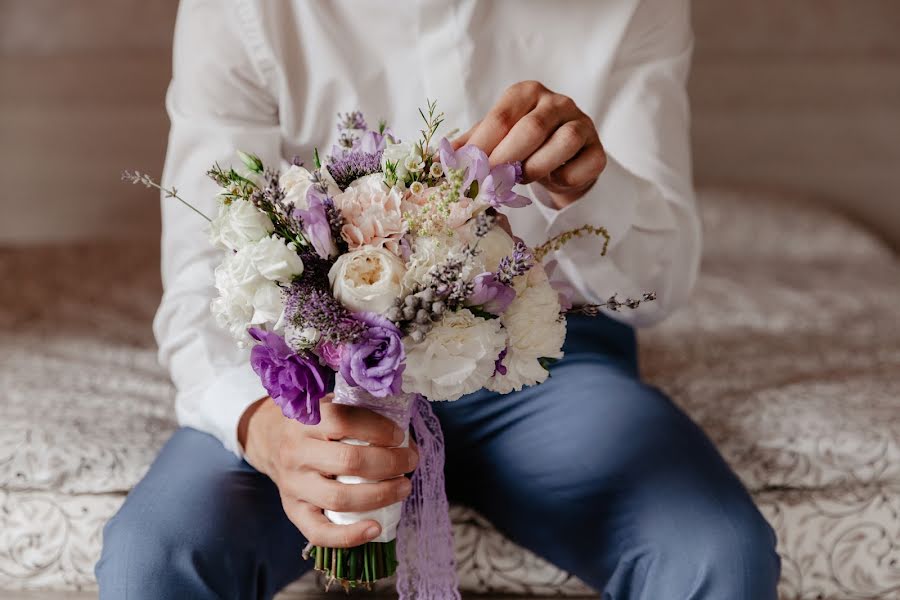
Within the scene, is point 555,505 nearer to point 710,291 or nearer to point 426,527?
point 426,527

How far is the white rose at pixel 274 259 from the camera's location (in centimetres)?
84

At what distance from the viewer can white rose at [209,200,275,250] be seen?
86 cm

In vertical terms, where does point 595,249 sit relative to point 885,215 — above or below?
above

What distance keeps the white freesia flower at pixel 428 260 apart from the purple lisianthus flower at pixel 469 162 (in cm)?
7

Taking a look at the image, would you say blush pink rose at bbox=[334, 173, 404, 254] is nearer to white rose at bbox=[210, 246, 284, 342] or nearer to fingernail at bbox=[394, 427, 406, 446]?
white rose at bbox=[210, 246, 284, 342]

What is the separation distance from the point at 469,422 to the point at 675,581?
353mm

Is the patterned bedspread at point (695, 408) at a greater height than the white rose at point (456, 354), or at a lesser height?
lesser

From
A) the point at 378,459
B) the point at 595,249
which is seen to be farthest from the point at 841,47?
the point at 378,459

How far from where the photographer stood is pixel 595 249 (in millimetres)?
1316

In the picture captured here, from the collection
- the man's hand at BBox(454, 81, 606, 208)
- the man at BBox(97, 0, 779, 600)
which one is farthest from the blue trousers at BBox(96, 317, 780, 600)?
the man's hand at BBox(454, 81, 606, 208)

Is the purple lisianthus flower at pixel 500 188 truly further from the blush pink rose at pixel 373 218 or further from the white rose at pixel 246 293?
the white rose at pixel 246 293

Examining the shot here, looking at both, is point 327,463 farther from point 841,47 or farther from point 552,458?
point 841,47

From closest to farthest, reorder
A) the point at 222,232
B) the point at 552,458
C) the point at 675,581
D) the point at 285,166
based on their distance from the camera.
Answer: the point at 222,232
the point at 675,581
the point at 552,458
the point at 285,166

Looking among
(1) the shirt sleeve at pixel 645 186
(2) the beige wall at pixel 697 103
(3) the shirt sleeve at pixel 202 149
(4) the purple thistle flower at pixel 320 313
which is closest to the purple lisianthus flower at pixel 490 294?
(4) the purple thistle flower at pixel 320 313
